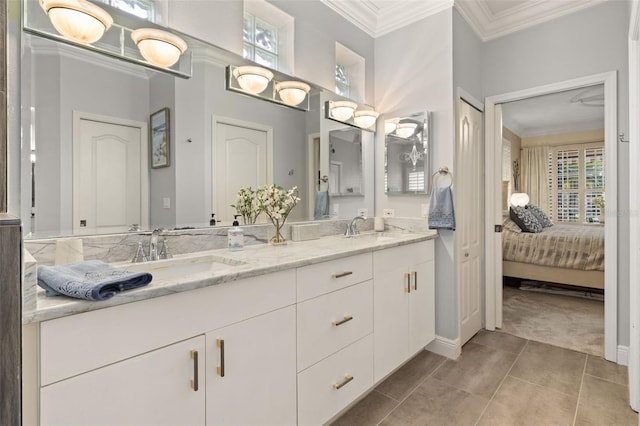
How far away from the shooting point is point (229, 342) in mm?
1177

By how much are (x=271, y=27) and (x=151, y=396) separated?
7.28ft

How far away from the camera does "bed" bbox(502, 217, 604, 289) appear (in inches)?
148

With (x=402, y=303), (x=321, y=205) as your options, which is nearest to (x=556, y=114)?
(x=321, y=205)

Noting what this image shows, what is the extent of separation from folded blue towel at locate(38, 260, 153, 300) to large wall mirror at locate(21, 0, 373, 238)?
0.51m

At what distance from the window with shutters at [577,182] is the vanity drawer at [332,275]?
670 centimetres

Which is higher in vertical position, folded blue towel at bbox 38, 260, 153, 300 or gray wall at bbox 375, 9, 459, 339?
gray wall at bbox 375, 9, 459, 339

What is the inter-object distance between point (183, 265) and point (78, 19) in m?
1.13

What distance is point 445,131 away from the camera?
8.26ft

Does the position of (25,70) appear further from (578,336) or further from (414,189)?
(578,336)

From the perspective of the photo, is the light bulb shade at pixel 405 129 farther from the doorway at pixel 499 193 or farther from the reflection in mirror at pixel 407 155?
the doorway at pixel 499 193

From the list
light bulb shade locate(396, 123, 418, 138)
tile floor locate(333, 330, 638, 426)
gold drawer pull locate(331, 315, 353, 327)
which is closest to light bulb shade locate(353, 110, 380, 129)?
light bulb shade locate(396, 123, 418, 138)

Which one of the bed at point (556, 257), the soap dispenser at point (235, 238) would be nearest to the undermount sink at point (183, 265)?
the soap dispenser at point (235, 238)

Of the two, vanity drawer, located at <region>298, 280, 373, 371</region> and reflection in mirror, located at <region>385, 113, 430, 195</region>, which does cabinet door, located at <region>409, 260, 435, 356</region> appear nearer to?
vanity drawer, located at <region>298, 280, 373, 371</region>

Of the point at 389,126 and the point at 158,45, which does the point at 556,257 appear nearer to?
the point at 389,126
